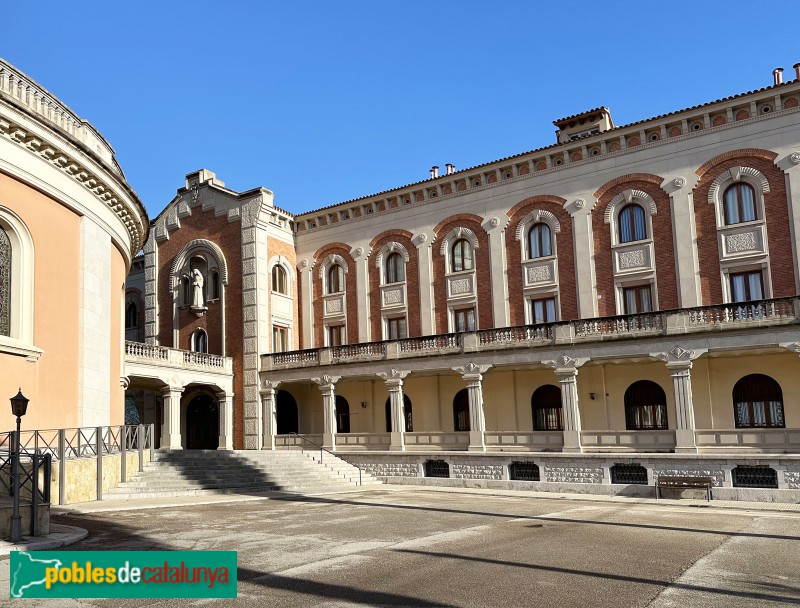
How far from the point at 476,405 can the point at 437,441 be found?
2.50 metres

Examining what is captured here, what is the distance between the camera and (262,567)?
1036cm

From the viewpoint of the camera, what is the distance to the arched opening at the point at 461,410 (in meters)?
31.7

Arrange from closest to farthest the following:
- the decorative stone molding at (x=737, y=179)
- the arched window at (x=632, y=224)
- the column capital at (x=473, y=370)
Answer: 1. the decorative stone molding at (x=737, y=179)
2. the arched window at (x=632, y=224)
3. the column capital at (x=473, y=370)

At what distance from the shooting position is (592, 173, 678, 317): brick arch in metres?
27.9

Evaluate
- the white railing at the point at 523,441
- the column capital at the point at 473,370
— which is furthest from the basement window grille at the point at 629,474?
the column capital at the point at 473,370

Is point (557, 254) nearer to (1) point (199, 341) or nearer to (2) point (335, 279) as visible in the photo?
(2) point (335, 279)

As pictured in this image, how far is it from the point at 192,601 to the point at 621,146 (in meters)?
24.9

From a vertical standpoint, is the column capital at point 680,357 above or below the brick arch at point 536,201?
below

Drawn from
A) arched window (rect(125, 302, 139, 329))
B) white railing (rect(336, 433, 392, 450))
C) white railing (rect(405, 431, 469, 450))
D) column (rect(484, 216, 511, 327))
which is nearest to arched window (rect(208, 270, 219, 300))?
arched window (rect(125, 302, 139, 329))

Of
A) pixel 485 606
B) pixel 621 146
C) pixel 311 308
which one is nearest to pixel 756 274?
pixel 621 146

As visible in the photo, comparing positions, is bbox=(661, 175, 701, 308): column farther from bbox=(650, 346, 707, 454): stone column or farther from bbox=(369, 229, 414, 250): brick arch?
bbox=(369, 229, 414, 250): brick arch

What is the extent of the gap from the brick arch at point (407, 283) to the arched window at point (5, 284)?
18521 millimetres

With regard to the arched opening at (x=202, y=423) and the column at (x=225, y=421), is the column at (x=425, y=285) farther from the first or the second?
the arched opening at (x=202, y=423)

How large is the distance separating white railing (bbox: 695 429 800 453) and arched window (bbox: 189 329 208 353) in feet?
72.7
